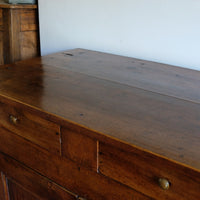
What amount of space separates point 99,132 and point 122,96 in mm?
237

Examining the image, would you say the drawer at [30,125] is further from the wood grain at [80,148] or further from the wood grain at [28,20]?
the wood grain at [28,20]

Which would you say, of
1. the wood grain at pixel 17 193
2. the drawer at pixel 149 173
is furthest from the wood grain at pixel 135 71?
the wood grain at pixel 17 193

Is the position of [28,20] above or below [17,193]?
above

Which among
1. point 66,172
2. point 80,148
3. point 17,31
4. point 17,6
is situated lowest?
point 66,172

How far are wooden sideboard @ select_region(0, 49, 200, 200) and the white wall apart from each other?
115 mm

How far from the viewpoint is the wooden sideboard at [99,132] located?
23.0 inches

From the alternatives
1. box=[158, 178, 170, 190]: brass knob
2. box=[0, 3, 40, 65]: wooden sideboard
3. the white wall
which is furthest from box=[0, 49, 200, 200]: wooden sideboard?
box=[0, 3, 40, 65]: wooden sideboard

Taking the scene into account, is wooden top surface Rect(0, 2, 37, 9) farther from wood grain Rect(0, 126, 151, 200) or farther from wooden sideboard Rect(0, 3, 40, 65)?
wood grain Rect(0, 126, 151, 200)

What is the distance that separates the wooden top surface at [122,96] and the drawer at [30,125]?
0.04 meters

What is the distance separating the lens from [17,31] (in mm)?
1521

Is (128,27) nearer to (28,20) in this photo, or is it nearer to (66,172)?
(28,20)

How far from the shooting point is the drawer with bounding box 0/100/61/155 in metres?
0.76

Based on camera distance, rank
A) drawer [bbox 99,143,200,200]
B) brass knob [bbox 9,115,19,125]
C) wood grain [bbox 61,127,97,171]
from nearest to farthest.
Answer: drawer [bbox 99,143,200,200], wood grain [bbox 61,127,97,171], brass knob [bbox 9,115,19,125]

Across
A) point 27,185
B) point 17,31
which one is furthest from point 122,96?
point 17,31
